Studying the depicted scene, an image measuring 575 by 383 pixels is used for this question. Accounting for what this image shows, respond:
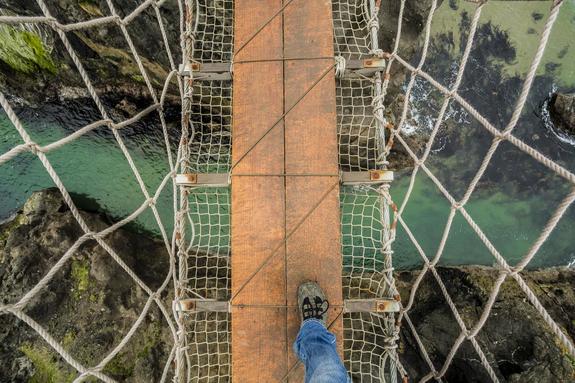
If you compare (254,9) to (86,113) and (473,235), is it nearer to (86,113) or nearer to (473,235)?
(86,113)

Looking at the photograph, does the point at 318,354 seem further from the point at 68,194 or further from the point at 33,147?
the point at 68,194

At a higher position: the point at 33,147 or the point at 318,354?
the point at 33,147

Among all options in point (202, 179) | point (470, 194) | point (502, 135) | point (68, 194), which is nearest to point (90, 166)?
point (68, 194)

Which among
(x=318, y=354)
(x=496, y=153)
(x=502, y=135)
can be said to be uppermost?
(x=496, y=153)

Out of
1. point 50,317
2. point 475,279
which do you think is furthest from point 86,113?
point 475,279

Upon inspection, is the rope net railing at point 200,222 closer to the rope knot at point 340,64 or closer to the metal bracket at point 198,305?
the metal bracket at point 198,305

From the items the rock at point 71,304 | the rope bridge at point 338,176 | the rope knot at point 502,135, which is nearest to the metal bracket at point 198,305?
the rope bridge at point 338,176
